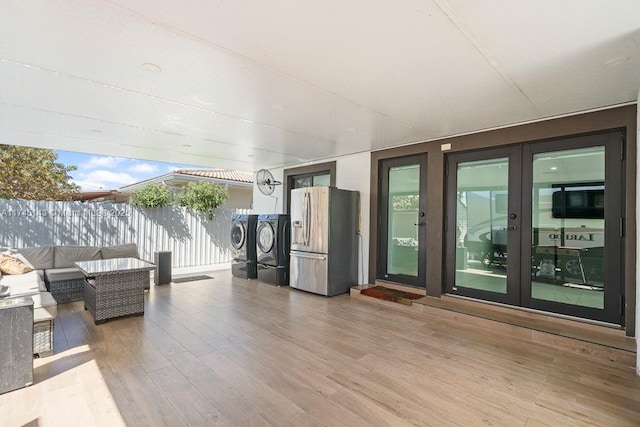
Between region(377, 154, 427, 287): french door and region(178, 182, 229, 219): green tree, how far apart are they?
5.03m

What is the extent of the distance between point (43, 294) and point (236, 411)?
278 cm

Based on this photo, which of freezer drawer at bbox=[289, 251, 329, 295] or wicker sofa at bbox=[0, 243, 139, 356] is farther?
freezer drawer at bbox=[289, 251, 329, 295]

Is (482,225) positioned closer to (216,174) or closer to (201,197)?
(201,197)

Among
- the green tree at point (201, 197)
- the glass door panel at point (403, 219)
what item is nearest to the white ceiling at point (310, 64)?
the glass door panel at point (403, 219)

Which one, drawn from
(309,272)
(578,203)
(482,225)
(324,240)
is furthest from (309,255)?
(578,203)

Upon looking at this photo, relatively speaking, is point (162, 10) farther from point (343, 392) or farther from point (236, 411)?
point (343, 392)

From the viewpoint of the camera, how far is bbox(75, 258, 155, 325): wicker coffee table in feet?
11.9

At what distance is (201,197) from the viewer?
27.1 feet

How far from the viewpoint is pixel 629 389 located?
7.89 feet

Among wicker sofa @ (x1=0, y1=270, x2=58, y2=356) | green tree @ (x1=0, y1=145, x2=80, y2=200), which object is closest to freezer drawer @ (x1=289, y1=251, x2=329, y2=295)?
wicker sofa @ (x1=0, y1=270, x2=58, y2=356)

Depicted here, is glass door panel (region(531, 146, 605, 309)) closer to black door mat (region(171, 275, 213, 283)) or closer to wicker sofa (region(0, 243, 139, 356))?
wicker sofa (region(0, 243, 139, 356))

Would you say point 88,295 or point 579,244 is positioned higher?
point 579,244

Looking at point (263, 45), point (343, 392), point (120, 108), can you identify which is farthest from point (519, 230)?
point (120, 108)

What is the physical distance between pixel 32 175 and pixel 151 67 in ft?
26.7
